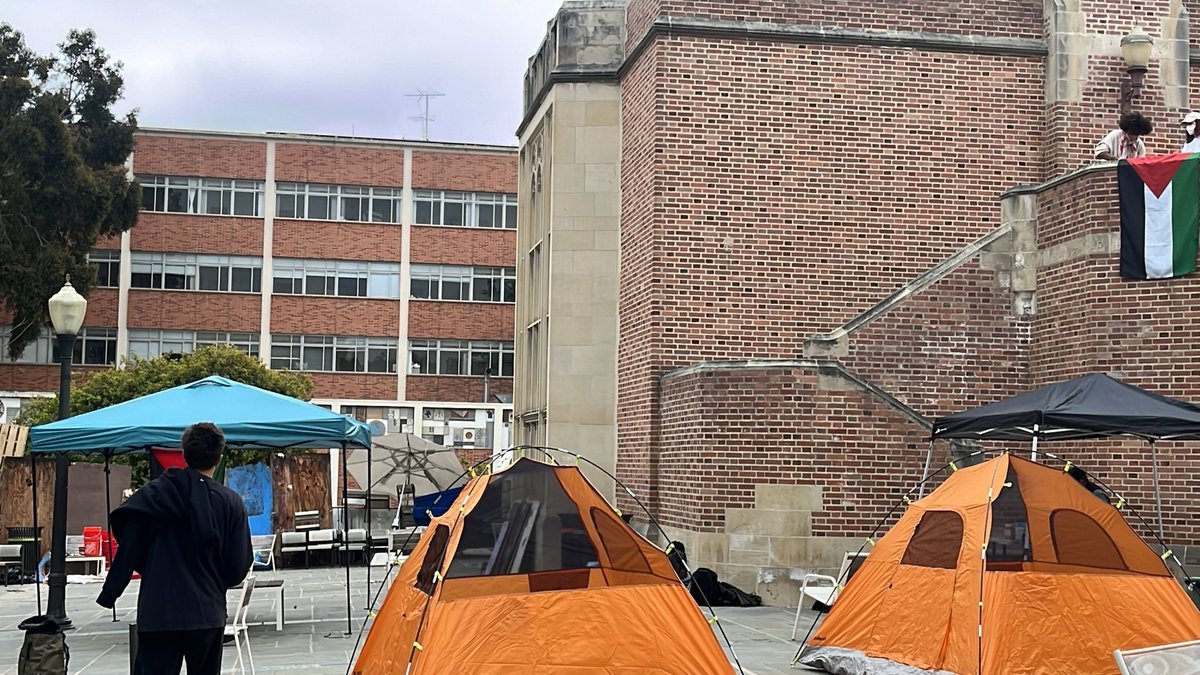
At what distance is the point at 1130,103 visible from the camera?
1834cm

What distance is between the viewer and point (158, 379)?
39062 millimetres

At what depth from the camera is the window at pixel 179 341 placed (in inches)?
1864

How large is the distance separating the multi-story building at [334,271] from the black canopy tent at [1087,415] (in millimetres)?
36845

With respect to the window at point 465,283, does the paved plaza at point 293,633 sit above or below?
below

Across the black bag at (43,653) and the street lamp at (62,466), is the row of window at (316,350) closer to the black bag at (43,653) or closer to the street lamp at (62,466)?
the street lamp at (62,466)

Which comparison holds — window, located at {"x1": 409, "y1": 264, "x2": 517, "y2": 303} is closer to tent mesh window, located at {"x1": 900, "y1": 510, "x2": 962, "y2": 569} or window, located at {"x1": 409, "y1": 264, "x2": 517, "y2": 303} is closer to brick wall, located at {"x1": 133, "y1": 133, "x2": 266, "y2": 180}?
brick wall, located at {"x1": 133, "y1": 133, "x2": 266, "y2": 180}

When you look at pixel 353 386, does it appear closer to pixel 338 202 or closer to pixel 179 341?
pixel 179 341

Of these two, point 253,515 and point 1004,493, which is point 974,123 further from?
point 253,515

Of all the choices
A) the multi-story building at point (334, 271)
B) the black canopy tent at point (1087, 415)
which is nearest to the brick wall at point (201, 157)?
the multi-story building at point (334, 271)

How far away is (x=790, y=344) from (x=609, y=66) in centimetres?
527

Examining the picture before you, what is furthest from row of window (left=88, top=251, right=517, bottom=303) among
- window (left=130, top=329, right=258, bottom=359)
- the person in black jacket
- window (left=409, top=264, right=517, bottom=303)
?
the person in black jacket

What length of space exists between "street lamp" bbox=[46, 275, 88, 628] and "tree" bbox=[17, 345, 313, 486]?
2436cm

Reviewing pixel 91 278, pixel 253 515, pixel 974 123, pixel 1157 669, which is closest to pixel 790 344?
pixel 974 123

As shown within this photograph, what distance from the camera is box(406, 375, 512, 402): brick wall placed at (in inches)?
1933
